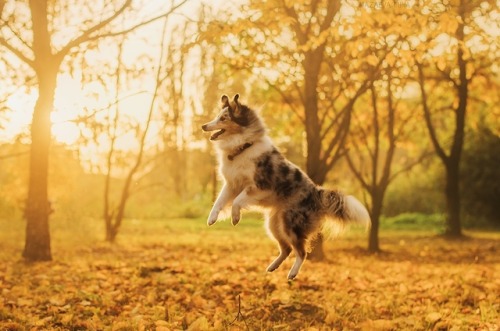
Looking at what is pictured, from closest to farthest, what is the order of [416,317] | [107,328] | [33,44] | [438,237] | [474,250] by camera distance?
[107,328] → [416,317] → [33,44] → [474,250] → [438,237]

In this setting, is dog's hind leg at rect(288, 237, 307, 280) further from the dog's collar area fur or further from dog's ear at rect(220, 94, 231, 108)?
dog's ear at rect(220, 94, 231, 108)

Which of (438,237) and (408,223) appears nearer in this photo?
(438,237)

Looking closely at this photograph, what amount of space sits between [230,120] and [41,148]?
322 inches

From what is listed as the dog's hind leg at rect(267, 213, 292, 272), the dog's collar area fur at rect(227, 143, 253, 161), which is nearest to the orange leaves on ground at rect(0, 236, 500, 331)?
the dog's hind leg at rect(267, 213, 292, 272)

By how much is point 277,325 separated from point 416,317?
6.50 feet

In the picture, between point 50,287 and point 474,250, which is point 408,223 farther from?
point 50,287

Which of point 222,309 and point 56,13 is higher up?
point 56,13

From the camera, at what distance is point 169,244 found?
17266 mm

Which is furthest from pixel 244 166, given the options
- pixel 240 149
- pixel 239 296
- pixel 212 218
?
pixel 239 296

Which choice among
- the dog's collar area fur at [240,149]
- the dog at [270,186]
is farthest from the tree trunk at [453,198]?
the dog's collar area fur at [240,149]

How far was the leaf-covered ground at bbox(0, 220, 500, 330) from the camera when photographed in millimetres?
6371

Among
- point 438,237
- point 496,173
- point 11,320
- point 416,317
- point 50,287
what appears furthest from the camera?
point 496,173

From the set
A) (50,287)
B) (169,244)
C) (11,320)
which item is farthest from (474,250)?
(11,320)

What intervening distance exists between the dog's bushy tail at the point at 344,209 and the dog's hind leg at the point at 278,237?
0.47 metres
